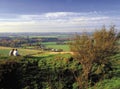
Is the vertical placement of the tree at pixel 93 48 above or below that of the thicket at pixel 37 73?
above

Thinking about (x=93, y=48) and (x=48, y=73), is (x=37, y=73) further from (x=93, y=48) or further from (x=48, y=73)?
(x=93, y=48)

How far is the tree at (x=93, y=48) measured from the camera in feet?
80.1

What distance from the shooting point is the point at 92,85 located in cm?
2336

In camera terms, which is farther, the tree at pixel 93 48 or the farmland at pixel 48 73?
the tree at pixel 93 48

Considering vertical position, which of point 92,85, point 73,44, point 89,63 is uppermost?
point 73,44

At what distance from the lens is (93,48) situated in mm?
24547

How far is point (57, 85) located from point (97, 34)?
7178mm

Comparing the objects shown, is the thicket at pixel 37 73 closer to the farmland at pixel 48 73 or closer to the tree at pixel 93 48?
the farmland at pixel 48 73

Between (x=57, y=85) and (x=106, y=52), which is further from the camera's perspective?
(x=106, y=52)

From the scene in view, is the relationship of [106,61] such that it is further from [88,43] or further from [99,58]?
[88,43]

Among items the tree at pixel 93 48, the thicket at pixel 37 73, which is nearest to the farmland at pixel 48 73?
the thicket at pixel 37 73

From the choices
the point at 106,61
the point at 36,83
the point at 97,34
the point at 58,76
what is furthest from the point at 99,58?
the point at 36,83

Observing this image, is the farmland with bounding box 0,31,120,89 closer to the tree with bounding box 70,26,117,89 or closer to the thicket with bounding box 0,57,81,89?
the thicket with bounding box 0,57,81,89

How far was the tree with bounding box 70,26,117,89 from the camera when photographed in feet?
80.1
